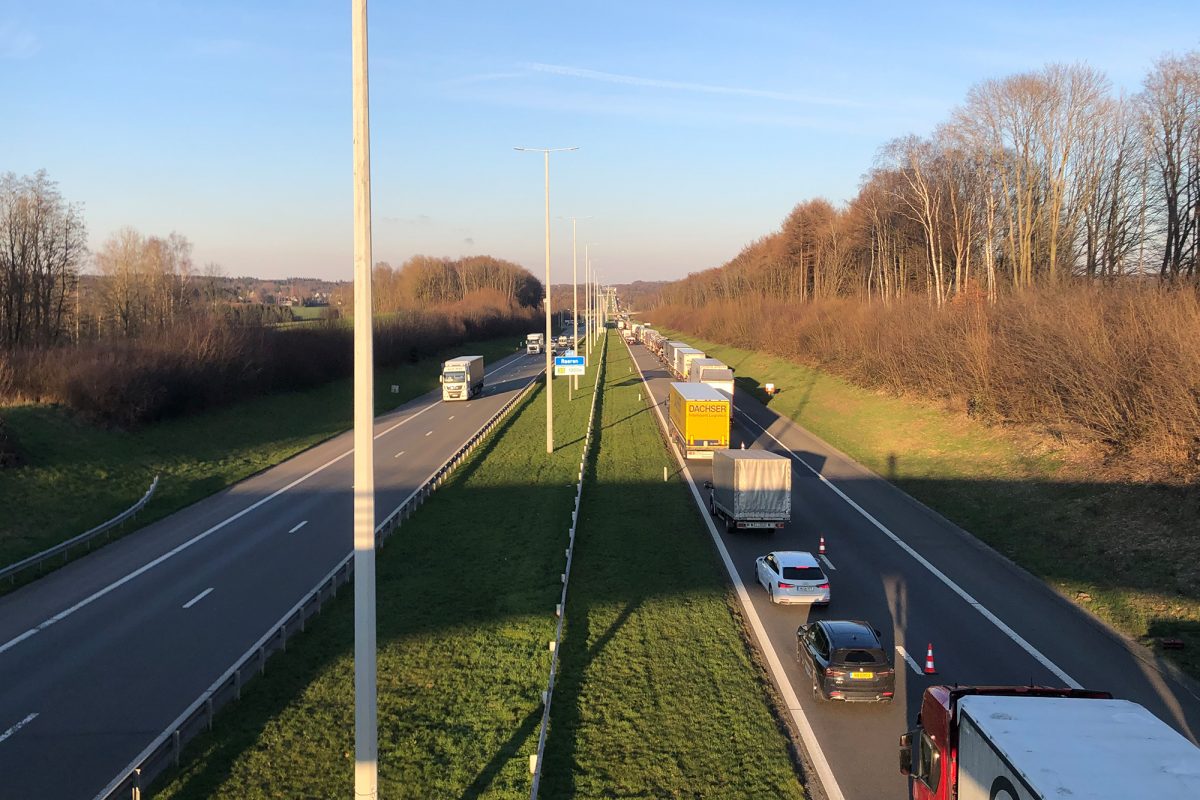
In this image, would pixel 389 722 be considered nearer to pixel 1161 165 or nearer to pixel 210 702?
pixel 210 702

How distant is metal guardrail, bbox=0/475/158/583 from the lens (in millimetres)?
20391

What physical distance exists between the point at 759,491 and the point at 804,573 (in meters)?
5.71

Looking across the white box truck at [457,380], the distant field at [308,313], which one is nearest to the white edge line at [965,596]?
the white box truck at [457,380]

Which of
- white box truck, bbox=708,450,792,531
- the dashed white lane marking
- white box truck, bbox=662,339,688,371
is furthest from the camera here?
white box truck, bbox=662,339,688,371

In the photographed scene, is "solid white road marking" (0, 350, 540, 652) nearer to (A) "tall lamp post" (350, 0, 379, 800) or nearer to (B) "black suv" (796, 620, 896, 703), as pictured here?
(A) "tall lamp post" (350, 0, 379, 800)

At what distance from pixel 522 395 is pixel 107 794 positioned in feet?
175

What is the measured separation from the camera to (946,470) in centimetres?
3198

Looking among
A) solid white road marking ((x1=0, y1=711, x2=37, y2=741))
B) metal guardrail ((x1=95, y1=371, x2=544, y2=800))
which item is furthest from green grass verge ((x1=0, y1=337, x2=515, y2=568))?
solid white road marking ((x1=0, y1=711, x2=37, y2=741))

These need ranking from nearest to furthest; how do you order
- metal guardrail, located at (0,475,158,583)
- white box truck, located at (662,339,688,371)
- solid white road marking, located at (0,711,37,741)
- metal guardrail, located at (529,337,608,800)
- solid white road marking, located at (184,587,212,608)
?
metal guardrail, located at (529,337,608,800), solid white road marking, located at (0,711,37,741), solid white road marking, located at (184,587,212,608), metal guardrail, located at (0,475,158,583), white box truck, located at (662,339,688,371)

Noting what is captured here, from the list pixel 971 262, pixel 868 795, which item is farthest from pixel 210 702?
pixel 971 262

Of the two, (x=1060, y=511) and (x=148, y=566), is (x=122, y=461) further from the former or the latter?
(x=1060, y=511)

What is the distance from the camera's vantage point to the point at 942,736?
8773 millimetres

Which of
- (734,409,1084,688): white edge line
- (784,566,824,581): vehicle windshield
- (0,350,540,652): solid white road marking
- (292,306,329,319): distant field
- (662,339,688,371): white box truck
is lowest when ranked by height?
(0,350,540,652): solid white road marking

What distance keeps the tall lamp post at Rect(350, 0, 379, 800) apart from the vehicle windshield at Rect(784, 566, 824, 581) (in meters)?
11.1
